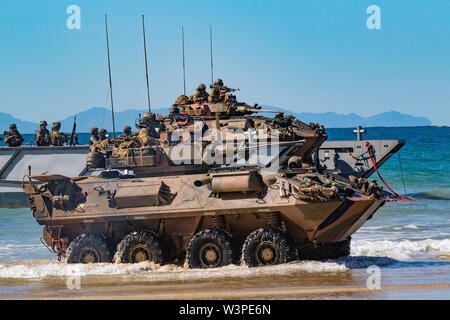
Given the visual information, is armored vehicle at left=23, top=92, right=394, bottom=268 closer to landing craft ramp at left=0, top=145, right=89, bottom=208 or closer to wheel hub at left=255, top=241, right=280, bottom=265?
wheel hub at left=255, top=241, right=280, bottom=265

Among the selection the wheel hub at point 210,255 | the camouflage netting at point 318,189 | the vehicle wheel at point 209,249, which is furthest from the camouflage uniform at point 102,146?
the camouflage netting at point 318,189

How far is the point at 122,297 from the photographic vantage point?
15.5m

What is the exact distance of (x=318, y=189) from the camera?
58.4ft

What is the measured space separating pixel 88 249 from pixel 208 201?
3.50m

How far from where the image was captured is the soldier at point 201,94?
2362 cm

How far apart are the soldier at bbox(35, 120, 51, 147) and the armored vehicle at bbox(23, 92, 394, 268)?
14.9 metres

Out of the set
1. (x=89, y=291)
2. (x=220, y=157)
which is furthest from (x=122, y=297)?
(x=220, y=157)

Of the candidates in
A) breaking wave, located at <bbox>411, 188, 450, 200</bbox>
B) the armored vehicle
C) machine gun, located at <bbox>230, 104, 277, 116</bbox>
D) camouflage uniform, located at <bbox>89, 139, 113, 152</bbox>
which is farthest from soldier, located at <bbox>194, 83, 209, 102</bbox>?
breaking wave, located at <bbox>411, 188, 450, 200</bbox>

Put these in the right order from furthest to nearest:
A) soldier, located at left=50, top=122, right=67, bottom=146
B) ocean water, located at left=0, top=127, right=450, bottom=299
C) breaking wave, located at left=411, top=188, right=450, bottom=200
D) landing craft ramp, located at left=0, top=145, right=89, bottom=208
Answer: breaking wave, located at left=411, top=188, right=450, bottom=200 < soldier, located at left=50, top=122, right=67, bottom=146 < landing craft ramp, located at left=0, top=145, right=89, bottom=208 < ocean water, located at left=0, top=127, right=450, bottom=299

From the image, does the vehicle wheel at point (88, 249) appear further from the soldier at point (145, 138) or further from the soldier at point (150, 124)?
the soldier at point (150, 124)

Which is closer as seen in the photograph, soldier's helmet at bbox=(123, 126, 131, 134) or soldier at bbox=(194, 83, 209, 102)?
soldier's helmet at bbox=(123, 126, 131, 134)

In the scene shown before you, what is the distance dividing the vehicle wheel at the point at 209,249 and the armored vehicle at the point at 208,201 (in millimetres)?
24

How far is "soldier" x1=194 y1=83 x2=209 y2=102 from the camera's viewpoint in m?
23.6
